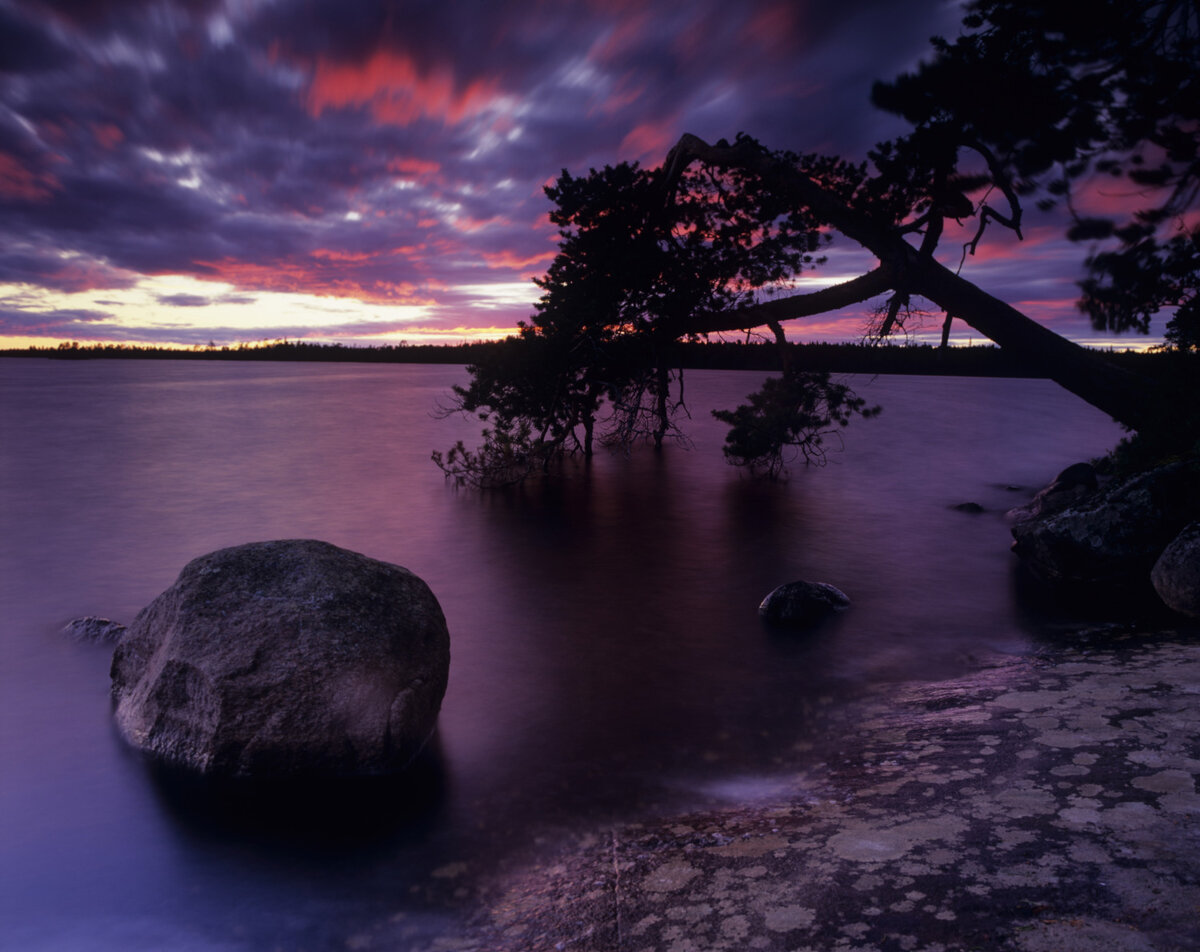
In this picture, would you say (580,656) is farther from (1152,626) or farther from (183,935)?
(1152,626)

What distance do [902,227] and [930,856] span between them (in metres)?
12.1

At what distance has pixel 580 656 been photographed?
27.2 feet

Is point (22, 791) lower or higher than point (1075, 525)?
lower

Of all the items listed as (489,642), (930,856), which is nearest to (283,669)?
(489,642)

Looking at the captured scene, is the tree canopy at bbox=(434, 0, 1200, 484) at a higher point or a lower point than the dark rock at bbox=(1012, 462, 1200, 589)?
higher

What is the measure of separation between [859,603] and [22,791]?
344 inches

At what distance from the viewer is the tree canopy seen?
10398mm

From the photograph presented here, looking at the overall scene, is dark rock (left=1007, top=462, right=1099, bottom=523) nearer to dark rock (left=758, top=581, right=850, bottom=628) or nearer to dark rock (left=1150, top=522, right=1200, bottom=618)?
dark rock (left=1150, top=522, right=1200, bottom=618)

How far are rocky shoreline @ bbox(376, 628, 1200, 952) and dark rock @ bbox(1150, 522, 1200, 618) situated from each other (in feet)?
8.58

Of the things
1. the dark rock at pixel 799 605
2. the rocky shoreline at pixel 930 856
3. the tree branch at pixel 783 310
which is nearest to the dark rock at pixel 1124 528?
the dark rock at pixel 799 605

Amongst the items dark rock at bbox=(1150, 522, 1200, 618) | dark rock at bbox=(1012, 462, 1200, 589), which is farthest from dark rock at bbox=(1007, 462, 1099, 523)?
dark rock at bbox=(1150, 522, 1200, 618)

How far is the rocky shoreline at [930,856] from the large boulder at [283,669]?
1503 millimetres

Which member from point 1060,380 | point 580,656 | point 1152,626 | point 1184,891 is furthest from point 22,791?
A: point 1060,380

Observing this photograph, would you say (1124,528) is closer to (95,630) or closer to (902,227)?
(902,227)
